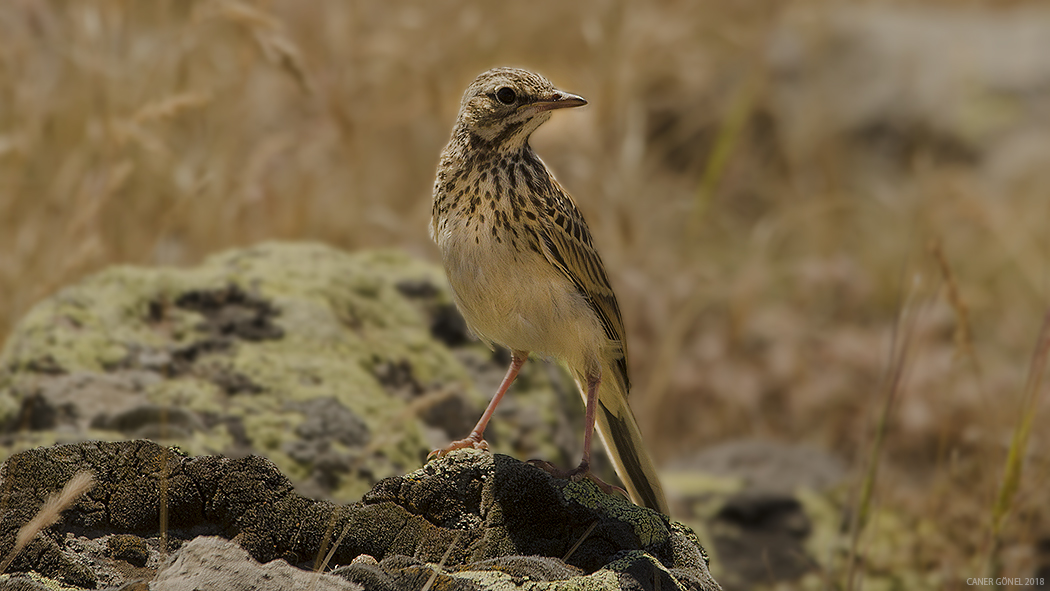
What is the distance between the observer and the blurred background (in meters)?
5.26

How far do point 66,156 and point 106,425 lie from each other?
10.9ft

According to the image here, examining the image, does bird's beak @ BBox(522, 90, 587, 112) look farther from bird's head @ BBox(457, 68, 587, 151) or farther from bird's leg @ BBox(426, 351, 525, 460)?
bird's leg @ BBox(426, 351, 525, 460)

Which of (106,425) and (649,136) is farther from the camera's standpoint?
(649,136)

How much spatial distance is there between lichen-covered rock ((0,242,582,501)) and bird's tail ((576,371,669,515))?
59 cm

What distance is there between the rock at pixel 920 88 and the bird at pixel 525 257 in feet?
23.6

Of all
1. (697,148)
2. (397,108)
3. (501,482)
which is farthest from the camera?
(697,148)

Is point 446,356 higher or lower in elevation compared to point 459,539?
higher

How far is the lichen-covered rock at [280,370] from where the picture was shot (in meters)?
3.88

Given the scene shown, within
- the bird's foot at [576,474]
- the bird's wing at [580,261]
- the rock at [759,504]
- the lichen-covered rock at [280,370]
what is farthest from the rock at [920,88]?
the bird's foot at [576,474]

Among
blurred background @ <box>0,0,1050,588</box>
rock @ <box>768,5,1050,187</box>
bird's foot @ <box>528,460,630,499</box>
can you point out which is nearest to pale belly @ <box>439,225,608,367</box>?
bird's foot @ <box>528,460,630,499</box>

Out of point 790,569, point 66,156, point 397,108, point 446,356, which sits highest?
point 397,108

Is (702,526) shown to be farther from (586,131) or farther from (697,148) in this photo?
(697,148)

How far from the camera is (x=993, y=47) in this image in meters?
11.9

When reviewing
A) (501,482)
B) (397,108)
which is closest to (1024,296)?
(397,108)
